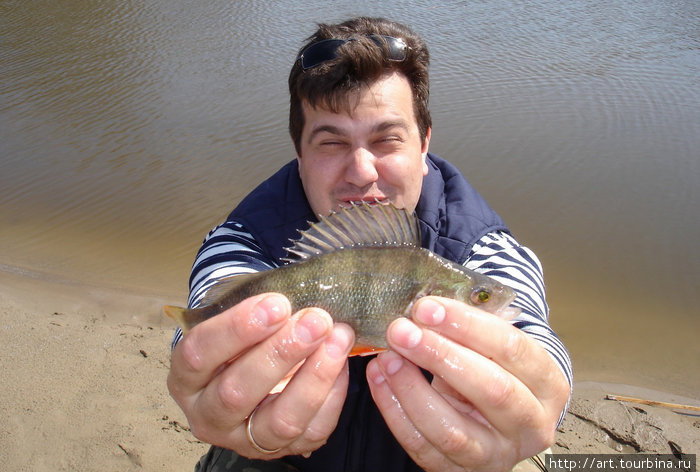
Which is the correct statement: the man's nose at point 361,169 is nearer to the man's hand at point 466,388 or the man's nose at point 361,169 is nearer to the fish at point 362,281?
the fish at point 362,281

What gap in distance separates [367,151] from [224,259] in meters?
1.08

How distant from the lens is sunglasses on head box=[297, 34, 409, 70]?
3.28m

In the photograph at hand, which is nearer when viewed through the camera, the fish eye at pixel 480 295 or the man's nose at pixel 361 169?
the fish eye at pixel 480 295

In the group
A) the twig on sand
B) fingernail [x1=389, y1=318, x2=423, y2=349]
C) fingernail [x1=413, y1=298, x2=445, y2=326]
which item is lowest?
the twig on sand

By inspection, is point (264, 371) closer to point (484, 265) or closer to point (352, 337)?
point (352, 337)

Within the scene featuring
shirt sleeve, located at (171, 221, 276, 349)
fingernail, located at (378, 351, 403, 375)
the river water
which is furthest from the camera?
the river water

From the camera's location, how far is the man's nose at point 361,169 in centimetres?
314

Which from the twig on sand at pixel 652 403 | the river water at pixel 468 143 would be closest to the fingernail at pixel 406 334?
the twig on sand at pixel 652 403

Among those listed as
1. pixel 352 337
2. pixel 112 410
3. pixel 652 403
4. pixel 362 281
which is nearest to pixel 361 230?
pixel 362 281

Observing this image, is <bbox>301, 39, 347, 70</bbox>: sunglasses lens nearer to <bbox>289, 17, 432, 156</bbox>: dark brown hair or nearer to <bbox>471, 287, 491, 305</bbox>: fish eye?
<bbox>289, 17, 432, 156</bbox>: dark brown hair

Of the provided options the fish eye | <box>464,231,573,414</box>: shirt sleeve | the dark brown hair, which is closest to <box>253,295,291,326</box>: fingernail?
the fish eye

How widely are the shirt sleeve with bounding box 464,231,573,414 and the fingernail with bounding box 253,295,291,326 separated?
1.27 metres

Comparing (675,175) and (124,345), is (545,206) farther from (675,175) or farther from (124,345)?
(124,345)

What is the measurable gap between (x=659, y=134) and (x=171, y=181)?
8.43 m
